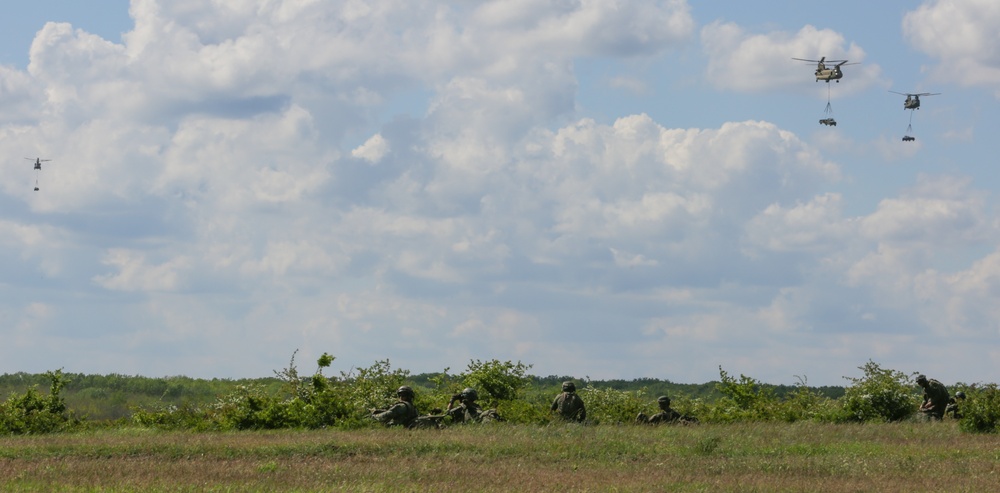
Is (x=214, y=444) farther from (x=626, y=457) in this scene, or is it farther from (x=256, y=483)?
(x=626, y=457)

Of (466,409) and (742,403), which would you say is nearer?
(466,409)

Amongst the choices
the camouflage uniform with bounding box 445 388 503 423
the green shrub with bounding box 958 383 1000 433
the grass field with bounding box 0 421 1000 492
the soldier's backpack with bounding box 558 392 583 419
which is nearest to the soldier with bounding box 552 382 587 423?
the soldier's backpack with bounding box 558 392 583 419

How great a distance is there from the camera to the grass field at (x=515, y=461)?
19828mm

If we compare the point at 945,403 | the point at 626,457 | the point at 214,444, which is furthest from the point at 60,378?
the point at 945,403

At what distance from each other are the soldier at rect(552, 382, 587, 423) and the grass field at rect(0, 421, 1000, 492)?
411 cm

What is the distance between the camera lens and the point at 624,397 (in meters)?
41.4

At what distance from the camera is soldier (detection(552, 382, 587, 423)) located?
116 ft

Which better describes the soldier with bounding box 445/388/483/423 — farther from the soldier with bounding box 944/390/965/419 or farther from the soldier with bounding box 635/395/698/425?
the soldier with bounding box 944/390/965/419

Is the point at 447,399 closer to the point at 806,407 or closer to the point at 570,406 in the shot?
the point at 570,406

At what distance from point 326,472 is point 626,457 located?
6501 mm

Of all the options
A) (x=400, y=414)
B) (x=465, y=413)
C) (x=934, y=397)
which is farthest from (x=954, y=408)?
(x=400, y=414)

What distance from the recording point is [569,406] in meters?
35.4

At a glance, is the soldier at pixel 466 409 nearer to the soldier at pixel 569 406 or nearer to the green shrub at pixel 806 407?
the soldier at pixel 569 406

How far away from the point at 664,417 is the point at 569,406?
Answer: 2976 mm
